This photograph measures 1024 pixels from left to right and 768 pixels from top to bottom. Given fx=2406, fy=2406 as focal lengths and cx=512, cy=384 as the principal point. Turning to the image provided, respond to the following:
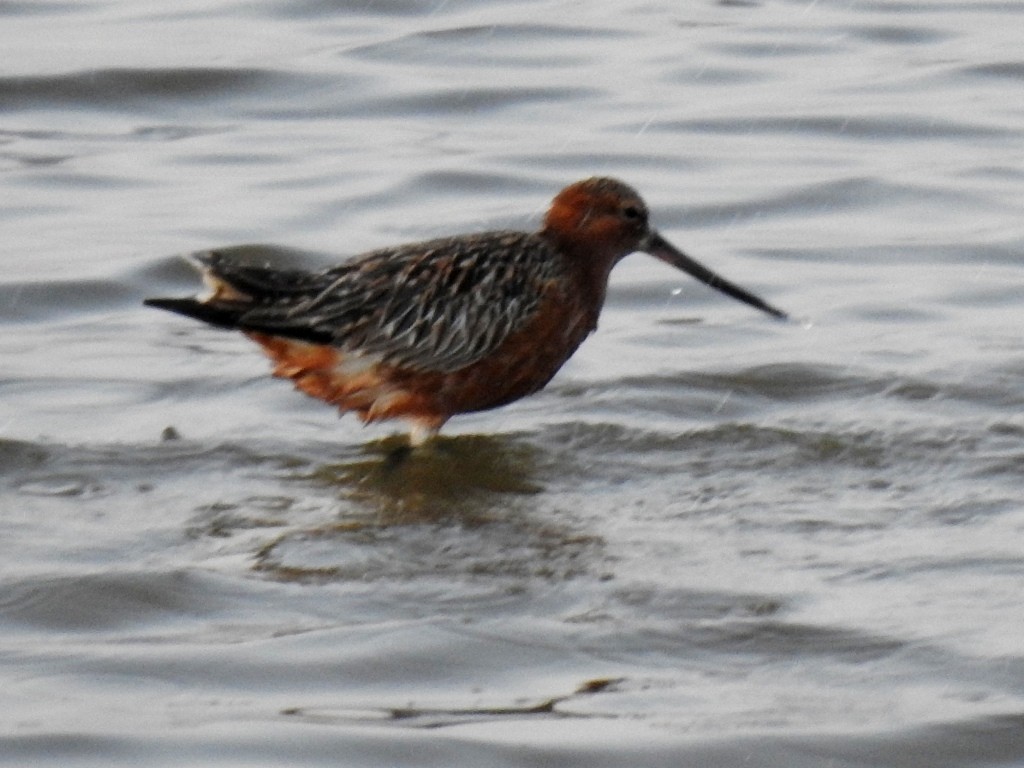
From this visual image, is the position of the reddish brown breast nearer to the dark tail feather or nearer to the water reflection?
the water reflection

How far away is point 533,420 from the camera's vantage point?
367 inches

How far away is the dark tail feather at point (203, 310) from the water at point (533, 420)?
19.1 inches

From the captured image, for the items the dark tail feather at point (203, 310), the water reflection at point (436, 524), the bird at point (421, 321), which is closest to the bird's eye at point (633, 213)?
the bird at point (421, 321)

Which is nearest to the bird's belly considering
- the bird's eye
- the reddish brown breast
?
→ the reddish brown breast

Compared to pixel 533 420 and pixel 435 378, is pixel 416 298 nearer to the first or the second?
pixel 435 378

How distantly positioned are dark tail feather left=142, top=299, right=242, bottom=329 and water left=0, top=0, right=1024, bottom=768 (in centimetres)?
48

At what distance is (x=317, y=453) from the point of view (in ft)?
29.2

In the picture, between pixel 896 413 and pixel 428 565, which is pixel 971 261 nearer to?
pixel 896 413

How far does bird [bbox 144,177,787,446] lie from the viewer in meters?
8.80

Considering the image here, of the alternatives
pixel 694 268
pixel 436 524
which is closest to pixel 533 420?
pixel 694 268

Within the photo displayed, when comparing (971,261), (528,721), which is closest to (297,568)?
(528,721)

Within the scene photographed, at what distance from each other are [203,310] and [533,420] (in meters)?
1.49

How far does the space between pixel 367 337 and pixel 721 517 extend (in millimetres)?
1718

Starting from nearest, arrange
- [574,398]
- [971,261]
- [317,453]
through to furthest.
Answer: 1. [317,453]
2. [574,398]
3. [971,261]
